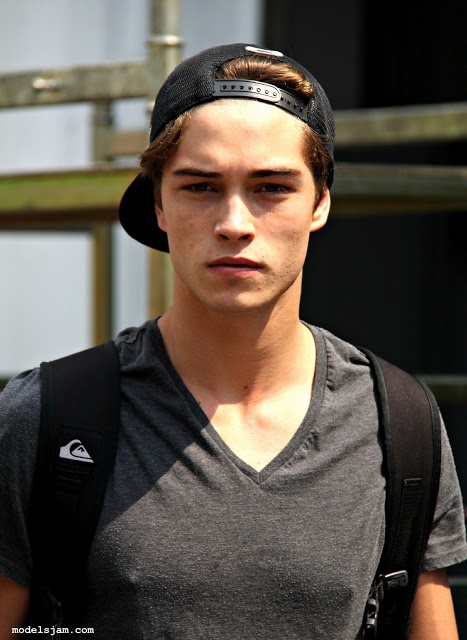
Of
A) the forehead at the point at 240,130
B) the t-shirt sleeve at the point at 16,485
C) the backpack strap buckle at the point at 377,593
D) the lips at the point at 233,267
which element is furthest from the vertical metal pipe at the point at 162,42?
the backpack strap buckle at the point at 377,593

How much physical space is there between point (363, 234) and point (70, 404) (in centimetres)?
398

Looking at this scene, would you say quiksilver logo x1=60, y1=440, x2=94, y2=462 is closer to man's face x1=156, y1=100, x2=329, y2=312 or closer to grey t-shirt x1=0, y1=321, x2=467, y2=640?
grey t-shirt x1=0, y1=321, x2=467, y2=640

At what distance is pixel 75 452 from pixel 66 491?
0.26 feet

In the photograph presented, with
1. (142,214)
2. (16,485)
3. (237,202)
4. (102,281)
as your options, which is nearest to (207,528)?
(16,485)

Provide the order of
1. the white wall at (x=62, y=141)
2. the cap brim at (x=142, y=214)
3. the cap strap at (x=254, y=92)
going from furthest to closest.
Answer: the white wall at (x=62, y=141), the cap brim at (x=142, y=214), the cap strap at (x=254, y=92)

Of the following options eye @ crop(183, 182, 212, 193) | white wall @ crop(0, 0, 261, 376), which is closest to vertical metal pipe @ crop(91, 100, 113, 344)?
white wall @ crop(0, 0, 261, 376)

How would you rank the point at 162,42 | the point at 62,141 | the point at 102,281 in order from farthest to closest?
the point at 62,141 < the point at 102,281 < the point at 162,42

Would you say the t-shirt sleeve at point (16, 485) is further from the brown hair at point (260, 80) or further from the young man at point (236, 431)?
the brown hair at point (260, 80)

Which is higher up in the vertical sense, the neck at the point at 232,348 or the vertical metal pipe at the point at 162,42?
the vertical metal pipe at the point at 162,42

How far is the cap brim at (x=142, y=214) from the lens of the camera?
2.71m

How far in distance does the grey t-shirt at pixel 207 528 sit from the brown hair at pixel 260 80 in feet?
1.53

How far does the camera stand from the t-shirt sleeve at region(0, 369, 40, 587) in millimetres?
2363

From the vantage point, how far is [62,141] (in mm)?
6078

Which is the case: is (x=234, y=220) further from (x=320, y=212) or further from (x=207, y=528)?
(x=207, y=528)
